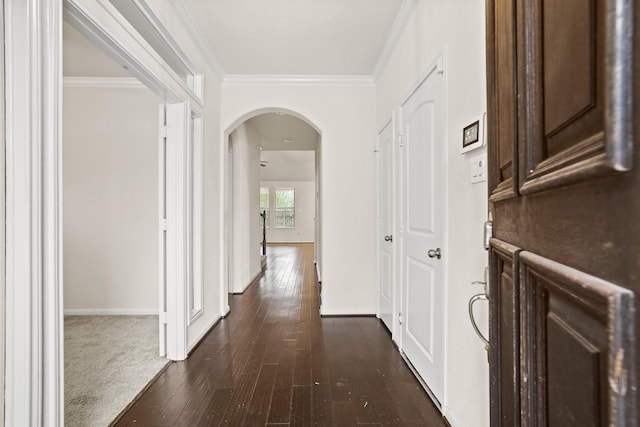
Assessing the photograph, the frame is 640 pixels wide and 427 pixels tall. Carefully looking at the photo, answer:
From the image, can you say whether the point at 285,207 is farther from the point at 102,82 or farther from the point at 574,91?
the point at 574,91

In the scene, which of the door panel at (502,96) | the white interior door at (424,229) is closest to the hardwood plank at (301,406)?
the white interior door at (424,229)

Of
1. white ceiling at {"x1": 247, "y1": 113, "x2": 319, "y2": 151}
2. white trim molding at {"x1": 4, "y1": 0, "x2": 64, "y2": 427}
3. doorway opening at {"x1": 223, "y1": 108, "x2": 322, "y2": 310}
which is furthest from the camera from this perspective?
white ceiling at {"x1": 247, "y1": 113, "x2": 319, "y2": 151}

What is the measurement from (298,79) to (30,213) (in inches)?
116

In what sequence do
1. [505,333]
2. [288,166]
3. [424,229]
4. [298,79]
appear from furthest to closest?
1. [288,166]
2. [298,79]
3. [424,229]
4. [505,333]

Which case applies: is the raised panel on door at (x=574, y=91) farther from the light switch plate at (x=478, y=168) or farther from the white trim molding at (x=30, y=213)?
the white trim molding at (x=30, y=213)

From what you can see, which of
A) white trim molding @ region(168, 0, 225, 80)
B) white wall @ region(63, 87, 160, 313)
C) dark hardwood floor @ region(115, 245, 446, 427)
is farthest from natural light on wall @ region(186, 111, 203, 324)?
white wall @ region(63, 87, 160, 313)

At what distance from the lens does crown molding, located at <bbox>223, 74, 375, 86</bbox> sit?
358 centimetres

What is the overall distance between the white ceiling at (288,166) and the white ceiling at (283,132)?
9.41ft

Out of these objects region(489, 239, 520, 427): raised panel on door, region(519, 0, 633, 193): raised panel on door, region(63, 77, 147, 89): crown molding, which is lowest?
region(489, 239, 520, 427): raised panel on door

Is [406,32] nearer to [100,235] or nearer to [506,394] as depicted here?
[506,394]

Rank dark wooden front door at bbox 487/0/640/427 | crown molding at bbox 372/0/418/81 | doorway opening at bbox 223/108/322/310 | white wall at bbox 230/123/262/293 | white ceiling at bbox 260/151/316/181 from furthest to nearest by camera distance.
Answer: white ceiling at bbox 260/151/316/181 < white wall at bbox 230/123/262/293 < doorway opening at bbox 223/108/322/310 < crown molding at bbox 372/0/418/81 < dark wooden front door at bbox 487/0/640/427

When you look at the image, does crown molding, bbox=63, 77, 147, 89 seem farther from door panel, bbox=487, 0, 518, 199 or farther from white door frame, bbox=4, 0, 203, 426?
door panel, bbox=487, 0, 518, 199

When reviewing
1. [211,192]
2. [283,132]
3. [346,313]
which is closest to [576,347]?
[211,192]

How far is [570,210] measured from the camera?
45 cm
